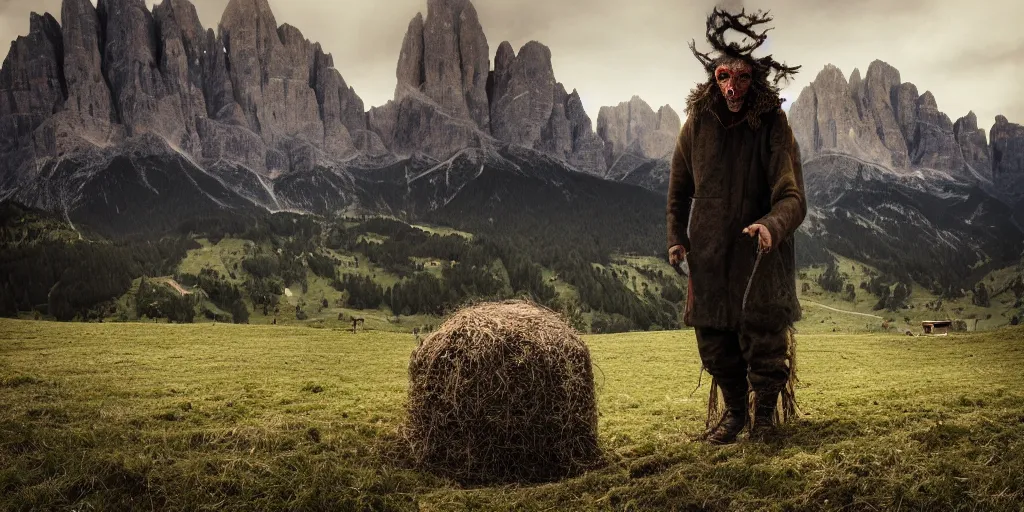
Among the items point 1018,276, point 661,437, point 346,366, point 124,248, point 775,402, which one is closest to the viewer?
point 775,402

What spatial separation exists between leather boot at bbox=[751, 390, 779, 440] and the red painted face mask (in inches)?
131

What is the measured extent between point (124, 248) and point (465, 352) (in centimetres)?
16167

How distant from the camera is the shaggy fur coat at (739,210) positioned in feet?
22.0

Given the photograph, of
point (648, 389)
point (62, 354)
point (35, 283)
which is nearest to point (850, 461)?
point (648, 389)

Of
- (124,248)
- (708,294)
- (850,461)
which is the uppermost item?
(124,248)

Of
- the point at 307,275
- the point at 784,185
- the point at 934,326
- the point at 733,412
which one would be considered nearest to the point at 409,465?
the point at 733,412

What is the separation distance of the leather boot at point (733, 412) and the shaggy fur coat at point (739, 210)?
836mm

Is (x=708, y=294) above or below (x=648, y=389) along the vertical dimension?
above

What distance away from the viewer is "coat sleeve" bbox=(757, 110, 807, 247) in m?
6.30

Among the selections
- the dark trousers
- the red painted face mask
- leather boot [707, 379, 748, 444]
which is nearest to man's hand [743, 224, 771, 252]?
the dark trousers

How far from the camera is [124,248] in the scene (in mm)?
141125

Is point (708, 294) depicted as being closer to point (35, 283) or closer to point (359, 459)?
point (359, 459)

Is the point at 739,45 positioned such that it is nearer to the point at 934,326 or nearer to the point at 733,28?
the point at 733,28

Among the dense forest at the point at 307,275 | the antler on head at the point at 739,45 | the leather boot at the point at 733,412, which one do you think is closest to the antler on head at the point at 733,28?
the antler on head at the point at 739,45
